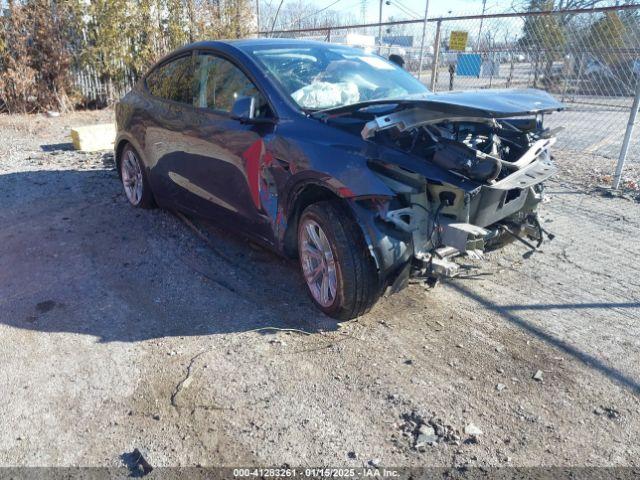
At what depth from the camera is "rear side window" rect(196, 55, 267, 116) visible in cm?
414

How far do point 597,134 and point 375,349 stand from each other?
962 centimetres

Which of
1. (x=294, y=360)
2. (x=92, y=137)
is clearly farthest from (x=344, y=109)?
(x=92, y=137)

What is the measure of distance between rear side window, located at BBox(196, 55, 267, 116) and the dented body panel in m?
0.07

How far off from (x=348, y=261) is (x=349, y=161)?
2.01ft

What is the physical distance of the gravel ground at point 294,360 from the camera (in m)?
2.62

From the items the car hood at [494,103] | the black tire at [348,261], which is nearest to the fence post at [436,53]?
the car hood at [494,103]

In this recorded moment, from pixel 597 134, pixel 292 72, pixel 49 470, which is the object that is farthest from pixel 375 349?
pixel 597 134

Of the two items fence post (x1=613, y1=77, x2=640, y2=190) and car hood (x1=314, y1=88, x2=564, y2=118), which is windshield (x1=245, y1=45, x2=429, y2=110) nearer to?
car hood (x1=314, y1=88, x2=564, y2=118)

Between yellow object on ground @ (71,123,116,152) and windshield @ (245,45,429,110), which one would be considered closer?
windshield @ (245,45,429,110)

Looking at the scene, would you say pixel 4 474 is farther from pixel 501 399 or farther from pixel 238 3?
pixel 238 3

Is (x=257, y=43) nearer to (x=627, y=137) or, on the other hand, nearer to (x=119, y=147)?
(x=119, y=147)

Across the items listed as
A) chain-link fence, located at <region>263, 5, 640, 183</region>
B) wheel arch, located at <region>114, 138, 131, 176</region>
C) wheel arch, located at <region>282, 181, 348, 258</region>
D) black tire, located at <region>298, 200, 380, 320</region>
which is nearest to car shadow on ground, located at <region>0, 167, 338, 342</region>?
black tire, located at <region>298, 200, 380, 320</region>

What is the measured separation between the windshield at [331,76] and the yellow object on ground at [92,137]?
553cm

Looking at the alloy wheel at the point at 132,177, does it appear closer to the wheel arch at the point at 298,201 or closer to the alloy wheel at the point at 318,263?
the wheel arch at the point at 298,201
